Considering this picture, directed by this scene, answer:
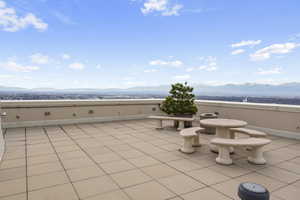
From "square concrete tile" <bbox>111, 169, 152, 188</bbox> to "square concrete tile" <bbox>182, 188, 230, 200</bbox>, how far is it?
0.60 meters

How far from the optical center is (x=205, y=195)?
6.48 ft

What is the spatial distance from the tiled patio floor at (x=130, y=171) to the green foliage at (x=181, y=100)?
60.4 inches

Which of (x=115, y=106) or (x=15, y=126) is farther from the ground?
(x=115, y=106)

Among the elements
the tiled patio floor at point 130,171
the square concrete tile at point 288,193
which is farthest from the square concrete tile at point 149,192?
the square concrete tile at point 288,193

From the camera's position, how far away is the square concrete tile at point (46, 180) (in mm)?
2182

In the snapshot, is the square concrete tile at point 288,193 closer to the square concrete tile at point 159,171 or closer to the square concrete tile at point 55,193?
the square concrete tile at point 159,171

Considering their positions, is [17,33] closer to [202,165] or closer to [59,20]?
[59,20]

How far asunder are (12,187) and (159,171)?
185 centimetres

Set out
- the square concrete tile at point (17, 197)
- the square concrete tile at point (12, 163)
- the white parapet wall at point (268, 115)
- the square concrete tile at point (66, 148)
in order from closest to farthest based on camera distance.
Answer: the square concrete tile at point (17, 197) → the square concrete tile at point (12, 163) → the square concrete tile at point (66, 148) → the white parapet wall at point (268, 115)

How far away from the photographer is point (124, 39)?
1166 cm

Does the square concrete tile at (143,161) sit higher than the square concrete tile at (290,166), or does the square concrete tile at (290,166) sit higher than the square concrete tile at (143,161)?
the square concrete tile at (143,161)

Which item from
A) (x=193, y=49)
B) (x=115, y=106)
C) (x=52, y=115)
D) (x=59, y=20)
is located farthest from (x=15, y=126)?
(x=193, y=49)

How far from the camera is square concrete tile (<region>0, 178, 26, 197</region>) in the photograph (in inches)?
79.7

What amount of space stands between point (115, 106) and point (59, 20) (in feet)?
20.5
